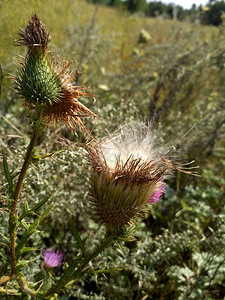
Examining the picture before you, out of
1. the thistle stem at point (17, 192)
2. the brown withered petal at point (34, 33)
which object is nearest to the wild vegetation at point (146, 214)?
the thistle stem at point (17, 192)

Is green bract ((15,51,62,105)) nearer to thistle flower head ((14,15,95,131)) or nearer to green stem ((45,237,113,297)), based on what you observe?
thistle flower head ((14,15,95,131))

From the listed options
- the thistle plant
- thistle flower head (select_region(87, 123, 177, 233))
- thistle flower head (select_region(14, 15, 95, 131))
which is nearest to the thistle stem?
the thistle plant

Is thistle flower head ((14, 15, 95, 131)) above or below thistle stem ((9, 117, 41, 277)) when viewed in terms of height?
above

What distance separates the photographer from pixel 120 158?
1.35 m

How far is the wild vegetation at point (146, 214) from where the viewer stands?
70.7 inches

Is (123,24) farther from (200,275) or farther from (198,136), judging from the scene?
(200,275)

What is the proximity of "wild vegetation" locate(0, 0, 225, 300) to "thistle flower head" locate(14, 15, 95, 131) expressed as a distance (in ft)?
0.39

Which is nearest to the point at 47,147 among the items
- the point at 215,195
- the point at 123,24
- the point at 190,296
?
the point at 190,296

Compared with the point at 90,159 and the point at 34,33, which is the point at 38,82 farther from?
the point at 90,159

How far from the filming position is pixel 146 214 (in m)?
1.42

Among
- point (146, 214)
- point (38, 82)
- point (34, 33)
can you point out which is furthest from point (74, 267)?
point (34, 33)

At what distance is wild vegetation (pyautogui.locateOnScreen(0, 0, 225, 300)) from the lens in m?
1.80

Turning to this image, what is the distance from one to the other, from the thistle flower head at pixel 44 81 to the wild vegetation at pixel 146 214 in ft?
0.39

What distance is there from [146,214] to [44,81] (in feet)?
2.47
